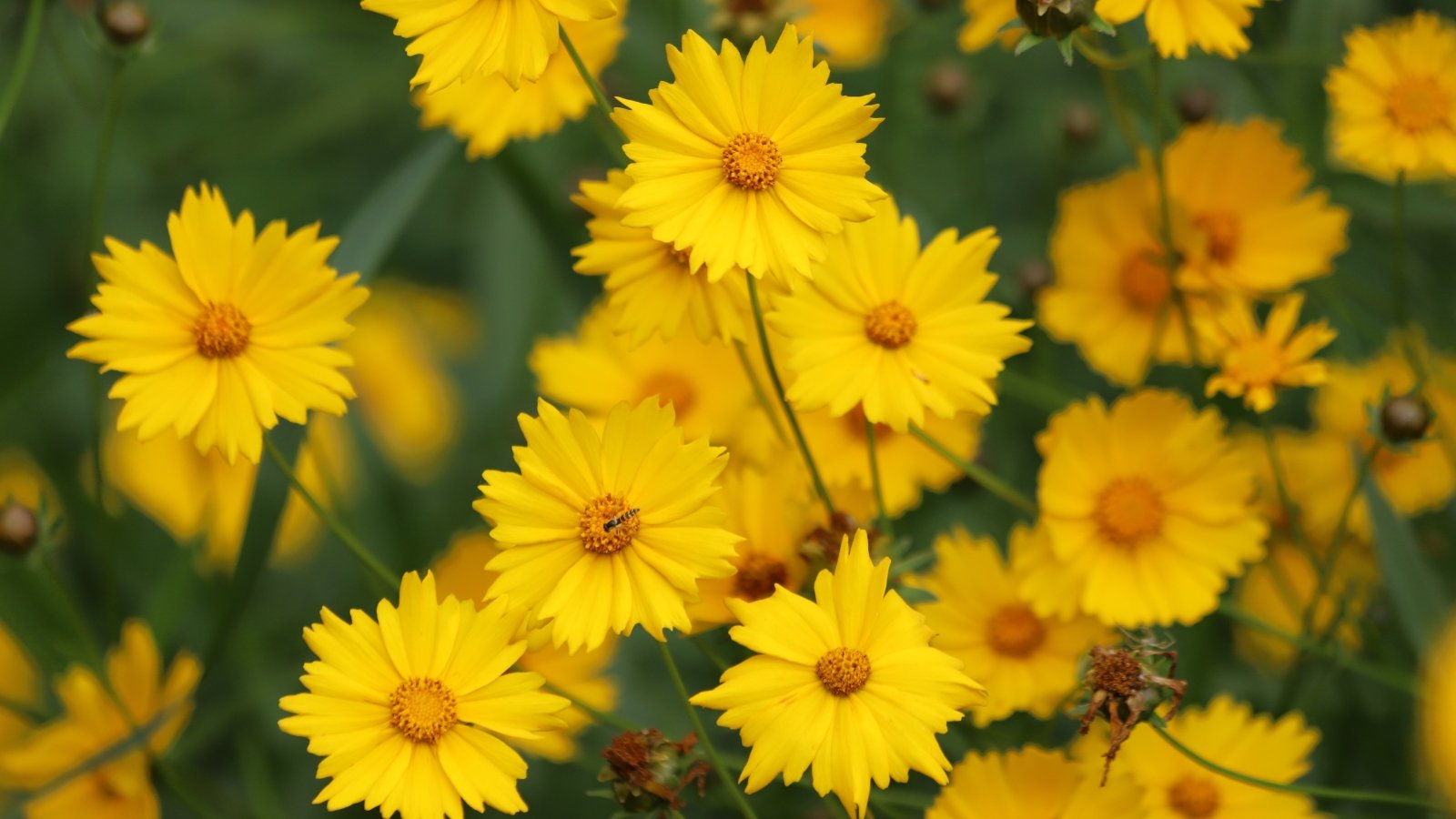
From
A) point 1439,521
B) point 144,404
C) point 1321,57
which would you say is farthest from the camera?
point 1439,521

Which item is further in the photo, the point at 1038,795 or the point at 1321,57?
the point at 1321,57

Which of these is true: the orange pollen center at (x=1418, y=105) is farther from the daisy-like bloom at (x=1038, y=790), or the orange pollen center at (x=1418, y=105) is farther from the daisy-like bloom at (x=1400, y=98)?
the daisy-like bloom at (x=1038, y=790)

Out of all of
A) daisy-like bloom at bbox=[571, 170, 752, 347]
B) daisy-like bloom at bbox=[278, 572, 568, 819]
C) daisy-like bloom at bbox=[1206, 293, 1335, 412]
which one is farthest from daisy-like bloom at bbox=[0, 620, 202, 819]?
daisy-like bloom at bbox=[1206, 293, 1335, 412]

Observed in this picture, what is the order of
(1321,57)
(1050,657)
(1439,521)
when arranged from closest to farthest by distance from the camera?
(1050,657) → (1321,57) → (1439,521)

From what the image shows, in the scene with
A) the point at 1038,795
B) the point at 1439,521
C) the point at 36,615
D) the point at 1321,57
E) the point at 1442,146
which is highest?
the point at 1321,57

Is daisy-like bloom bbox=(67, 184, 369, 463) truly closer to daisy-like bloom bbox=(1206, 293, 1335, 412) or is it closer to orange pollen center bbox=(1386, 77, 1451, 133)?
daisy-like bloom bbox=(1206, 293, 1335, 412)

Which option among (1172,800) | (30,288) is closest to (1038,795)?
(1172,800)

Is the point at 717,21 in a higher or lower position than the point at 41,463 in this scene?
higher

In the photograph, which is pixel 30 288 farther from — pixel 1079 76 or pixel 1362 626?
pixel 1362 626
